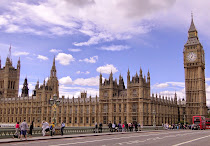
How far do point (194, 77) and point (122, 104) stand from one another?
124ft

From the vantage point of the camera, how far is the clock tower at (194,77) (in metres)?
101

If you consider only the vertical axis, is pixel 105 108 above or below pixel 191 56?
below

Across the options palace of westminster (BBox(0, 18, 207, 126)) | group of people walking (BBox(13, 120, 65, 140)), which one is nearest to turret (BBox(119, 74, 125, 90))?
palace of westminster (BBox(0, 18, 207, 126))

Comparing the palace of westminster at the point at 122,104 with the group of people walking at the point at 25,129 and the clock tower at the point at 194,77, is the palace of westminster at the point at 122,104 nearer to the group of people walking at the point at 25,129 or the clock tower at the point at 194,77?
the clock tower at the point at 194,77

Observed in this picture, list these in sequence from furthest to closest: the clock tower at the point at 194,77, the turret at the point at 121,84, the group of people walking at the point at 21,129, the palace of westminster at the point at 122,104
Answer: the clock tower at the point at 194,77, the turret at the point at 121,84, the palace of westminster at the point at 122,104, the group of people walking at the point at 21,129

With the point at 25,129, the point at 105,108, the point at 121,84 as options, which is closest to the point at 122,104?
the point at 105,108

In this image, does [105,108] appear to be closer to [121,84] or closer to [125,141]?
[121,84]

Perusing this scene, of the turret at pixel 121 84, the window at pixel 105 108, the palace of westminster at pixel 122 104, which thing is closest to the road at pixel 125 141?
the palace of westminster at pixel 122 104

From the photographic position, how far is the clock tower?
100606mm

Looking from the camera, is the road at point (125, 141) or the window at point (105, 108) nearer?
the road at point (125, 141)

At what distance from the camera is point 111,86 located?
84.9 meters

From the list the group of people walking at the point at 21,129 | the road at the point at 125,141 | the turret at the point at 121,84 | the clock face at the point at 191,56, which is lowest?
the road at the point at 125,141

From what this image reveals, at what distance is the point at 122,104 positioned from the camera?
81750mm

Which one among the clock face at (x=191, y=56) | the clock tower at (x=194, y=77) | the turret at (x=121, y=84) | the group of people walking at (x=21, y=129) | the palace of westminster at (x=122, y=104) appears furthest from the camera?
the clock face at (x=191, y=56)
